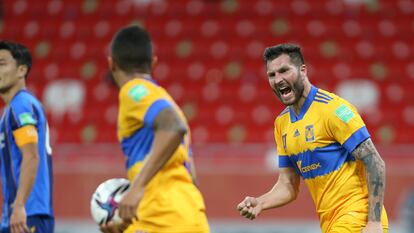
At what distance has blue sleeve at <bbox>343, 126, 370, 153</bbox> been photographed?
483 centimetres

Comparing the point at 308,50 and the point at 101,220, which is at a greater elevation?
the point at 308,50

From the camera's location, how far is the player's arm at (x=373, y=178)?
15.7 ft

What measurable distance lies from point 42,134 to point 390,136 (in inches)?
295

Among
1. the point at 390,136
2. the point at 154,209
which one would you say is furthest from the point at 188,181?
the point at 390,136

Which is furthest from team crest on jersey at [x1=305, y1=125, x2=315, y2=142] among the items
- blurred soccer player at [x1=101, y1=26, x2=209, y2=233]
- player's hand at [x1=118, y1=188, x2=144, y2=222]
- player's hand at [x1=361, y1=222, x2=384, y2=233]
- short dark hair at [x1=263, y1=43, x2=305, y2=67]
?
player's hand at [x1=118, y1=188, x2=144, y2=222]

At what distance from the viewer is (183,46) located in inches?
567

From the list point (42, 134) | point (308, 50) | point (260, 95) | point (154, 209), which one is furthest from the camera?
point (308, 50)

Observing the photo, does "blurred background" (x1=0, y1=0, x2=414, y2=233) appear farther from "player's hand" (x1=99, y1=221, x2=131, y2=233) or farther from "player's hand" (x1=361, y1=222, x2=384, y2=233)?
"player's hand" (x1=99, y1=221, x2=131, y2=233)

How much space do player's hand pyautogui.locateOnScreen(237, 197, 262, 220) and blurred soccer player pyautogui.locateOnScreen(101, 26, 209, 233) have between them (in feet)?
2.33

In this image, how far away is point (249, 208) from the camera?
504 centimetres

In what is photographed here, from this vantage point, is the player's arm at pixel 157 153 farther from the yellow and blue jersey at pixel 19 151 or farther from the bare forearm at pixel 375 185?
the yellow and blue jersey at pixel 19 151

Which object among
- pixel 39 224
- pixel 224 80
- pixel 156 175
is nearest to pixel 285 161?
pixel 156 175

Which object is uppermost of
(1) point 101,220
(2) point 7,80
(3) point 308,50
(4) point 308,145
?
(3) point 308,50

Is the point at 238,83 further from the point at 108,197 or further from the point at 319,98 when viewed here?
the point at 108,197
